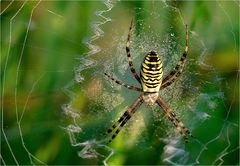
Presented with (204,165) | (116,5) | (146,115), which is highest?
(116,5)

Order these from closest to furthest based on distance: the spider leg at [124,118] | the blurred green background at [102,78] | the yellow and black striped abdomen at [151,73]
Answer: the yellow and black striped abdomen at [151,73], the blurred green background at [102,78], the spider leg at [124,118]

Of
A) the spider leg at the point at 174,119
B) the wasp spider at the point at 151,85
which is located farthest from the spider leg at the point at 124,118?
the spider leg at the point at 174,119

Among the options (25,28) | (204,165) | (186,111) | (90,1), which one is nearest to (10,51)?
(25,28)

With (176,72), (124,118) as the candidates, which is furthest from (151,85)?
(124,118)

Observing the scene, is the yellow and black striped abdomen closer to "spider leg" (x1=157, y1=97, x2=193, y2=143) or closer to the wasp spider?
the wasp spider

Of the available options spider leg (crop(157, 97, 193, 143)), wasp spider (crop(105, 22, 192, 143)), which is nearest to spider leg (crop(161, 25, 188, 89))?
wasp spider (crop(105, 22, 192, 143))

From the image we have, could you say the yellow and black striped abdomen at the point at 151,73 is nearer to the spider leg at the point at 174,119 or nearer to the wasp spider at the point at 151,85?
the wasp spider at the point at 151,85

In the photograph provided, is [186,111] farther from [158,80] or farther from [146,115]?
[158,80]
